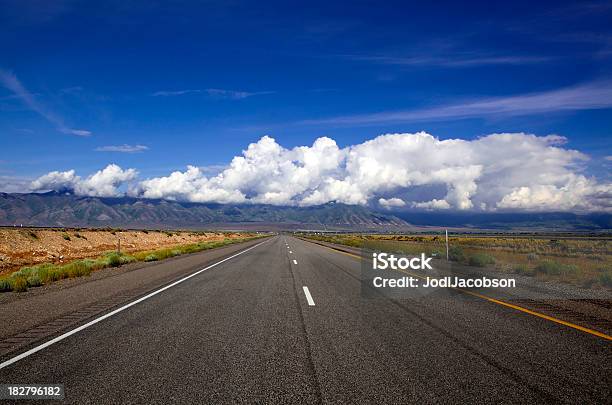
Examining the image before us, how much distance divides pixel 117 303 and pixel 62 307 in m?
1.12

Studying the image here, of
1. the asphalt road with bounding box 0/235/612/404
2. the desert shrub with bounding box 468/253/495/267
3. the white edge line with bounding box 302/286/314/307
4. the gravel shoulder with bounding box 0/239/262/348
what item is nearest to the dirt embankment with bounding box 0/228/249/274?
the gravel shoulder with bounding box 0/239/262/348

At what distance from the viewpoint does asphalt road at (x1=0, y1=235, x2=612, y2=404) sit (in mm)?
4484

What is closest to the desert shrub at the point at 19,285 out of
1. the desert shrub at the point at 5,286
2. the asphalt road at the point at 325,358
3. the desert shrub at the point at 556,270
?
the desert shrub at the point at 5,286

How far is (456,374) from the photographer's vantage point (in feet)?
16.3

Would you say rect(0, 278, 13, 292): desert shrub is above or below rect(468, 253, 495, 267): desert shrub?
above

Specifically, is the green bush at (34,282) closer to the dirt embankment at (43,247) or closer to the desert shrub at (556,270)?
the dirt embankment at (43,247)

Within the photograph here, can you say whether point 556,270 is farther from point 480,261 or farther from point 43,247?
point 43,247

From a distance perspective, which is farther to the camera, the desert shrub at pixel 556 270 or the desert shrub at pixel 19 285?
the desert shrub at pixel 556 270

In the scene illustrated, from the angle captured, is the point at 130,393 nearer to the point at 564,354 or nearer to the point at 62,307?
the point at 564,354

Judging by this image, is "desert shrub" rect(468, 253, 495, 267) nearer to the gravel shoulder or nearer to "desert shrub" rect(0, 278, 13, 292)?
the gravel shoulder

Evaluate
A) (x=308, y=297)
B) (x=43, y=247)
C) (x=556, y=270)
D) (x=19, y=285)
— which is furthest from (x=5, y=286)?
(x=43, y=247)

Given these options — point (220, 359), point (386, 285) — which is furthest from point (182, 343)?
point (386, 285)

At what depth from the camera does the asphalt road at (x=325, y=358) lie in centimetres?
448

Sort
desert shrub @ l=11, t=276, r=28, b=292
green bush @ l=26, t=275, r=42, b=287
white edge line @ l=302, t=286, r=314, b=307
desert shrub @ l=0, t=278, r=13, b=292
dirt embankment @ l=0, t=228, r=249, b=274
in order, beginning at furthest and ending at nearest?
1. dirt embankment @ l=0, t=228, r=249, b=274
2. green bush @ l=26, t=275, r=42, b=287
3. desert shrub @ l=0, t=278, r=13, b=292
4. desert shrub @ l=11, t=276, r=28, b=292
5. white edge line @ l=302, t=286, r=314, b=307
